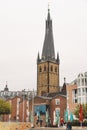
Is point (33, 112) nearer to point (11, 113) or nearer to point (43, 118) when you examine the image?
point (43, 118)

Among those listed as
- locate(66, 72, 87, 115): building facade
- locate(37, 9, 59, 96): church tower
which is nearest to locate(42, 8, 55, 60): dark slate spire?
locate(37, 9, 59, 96): church tower

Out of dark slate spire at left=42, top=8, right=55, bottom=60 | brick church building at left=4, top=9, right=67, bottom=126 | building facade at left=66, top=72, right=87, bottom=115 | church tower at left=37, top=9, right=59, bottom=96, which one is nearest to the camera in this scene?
building facade at left=66, top=72, right=87, bottom=115

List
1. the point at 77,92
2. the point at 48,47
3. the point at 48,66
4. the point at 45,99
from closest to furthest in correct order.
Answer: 1. the point at 77,92
2. the point at 45,99
3. the point at 48,47
4. the point at 48,66

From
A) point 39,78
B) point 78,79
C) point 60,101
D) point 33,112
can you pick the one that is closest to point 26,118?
point 33,112

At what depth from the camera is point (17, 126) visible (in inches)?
2837

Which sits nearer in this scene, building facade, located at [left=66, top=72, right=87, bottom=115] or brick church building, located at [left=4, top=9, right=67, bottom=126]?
building facade, located at [left=66, top=72, right=87, bottom=115]

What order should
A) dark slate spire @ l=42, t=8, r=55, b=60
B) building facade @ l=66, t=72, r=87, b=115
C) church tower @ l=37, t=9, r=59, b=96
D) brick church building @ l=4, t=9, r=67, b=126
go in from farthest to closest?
dark slate spire @ l=42, t=8, r=55, b=60 → church tower @ l=37, t=9, r=59, b=96 → brick church building @ l=4, t=9, r=67, b=126 → building facade @ l=66, t=72, r=87, b=115

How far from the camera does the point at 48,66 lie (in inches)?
6245

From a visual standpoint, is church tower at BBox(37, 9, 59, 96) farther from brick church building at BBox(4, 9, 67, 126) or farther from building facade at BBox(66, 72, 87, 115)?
building facade at BBox(66, 72, 87, 115)

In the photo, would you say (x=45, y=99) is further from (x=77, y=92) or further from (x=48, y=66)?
(x=48, y=66)

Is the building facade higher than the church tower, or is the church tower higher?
the church tower

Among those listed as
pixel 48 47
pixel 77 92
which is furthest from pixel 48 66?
pixel 77 92

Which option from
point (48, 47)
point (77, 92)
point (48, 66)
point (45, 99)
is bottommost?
point (45, 99)

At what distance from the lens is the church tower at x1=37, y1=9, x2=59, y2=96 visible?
15600cm
